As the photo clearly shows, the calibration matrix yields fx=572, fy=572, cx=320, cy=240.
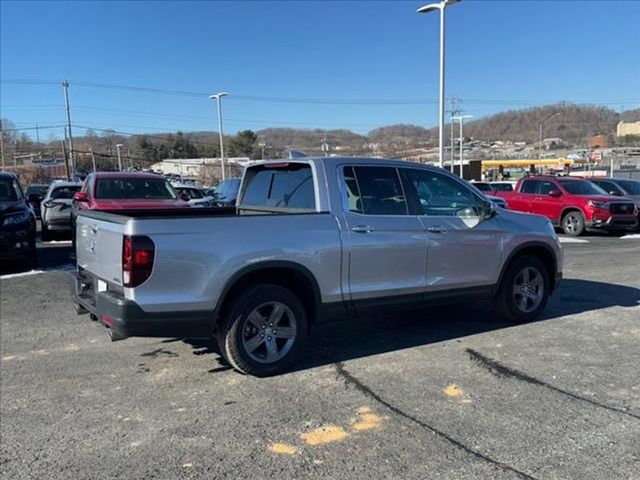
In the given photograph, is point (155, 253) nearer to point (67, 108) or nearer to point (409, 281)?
point (409, 281)

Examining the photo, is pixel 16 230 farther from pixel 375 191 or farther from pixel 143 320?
pixel 375 191

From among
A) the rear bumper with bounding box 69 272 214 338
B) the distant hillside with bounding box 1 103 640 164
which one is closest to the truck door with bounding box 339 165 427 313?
the rear bumper with bounding box 69 272 214 338

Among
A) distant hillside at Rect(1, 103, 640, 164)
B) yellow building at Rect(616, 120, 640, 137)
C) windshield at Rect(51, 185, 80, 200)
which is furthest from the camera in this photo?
yellow building at Rect(616, 120, 640, 137)

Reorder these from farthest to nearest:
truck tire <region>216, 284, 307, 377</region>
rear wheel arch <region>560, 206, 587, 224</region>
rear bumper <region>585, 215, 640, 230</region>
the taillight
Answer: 1. rear wheel arch <region>560, 206, 587, 224</region>
2. rear bumper <region>585, 215, 640, 230</region>
3. truck tire <region>216, 284, 307, 377</region>
4. the taillight

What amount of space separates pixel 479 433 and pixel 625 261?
9370 millimetres

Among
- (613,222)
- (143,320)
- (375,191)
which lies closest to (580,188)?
(613,222)

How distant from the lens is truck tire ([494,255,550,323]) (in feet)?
21.2

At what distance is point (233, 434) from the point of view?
12.6ft

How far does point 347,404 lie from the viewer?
4289 mm

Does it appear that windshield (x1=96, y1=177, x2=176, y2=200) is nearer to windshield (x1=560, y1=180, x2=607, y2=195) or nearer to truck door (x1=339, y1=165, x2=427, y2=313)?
truck door (x1=339, y1=165, x2=427, y2=313)

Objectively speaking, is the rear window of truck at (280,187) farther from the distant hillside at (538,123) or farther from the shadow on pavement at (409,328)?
the distant hillside at (538,123)

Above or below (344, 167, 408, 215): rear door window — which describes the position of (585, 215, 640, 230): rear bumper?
below

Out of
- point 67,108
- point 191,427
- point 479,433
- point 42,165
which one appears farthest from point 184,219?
point 42,165

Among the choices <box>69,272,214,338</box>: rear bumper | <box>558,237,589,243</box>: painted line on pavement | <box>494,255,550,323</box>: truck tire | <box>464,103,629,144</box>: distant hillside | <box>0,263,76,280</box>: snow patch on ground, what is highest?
<box>464,103,629,144</box>: distant hillside
